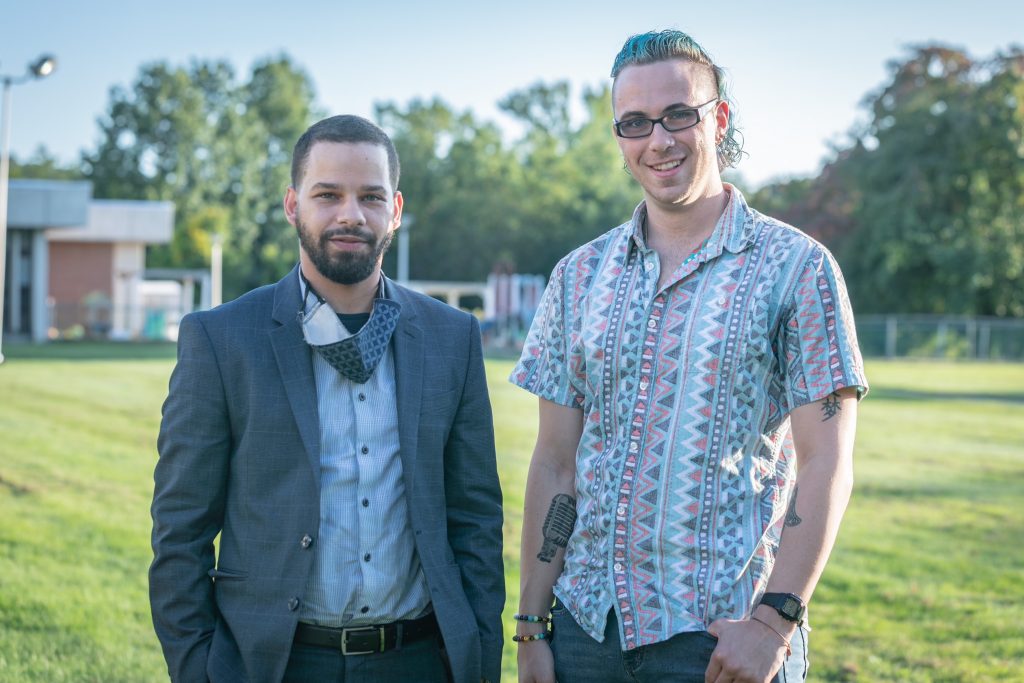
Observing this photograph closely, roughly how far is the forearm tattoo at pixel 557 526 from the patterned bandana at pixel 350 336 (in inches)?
23.9

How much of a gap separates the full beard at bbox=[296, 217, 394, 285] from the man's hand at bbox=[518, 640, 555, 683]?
1.06 metres

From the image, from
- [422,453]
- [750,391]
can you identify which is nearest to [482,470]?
[422,453]

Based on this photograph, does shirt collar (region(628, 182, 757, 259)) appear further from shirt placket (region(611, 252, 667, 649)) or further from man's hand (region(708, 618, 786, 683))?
man's hand (region(708, 618, 786, 683))

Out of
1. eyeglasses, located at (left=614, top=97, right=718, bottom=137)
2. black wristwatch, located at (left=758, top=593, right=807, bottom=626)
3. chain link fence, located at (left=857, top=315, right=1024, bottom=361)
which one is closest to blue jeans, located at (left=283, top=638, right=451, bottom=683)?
black wristwatch, located at (left=758, top=593, right=807, bottom=626)

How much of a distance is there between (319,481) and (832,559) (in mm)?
6774

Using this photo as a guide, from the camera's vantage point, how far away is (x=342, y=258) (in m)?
3.15

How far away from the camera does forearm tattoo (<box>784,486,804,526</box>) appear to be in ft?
8.47

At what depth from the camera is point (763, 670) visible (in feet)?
8.20

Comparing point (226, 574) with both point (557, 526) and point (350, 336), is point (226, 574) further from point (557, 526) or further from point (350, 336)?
point (557, 526)

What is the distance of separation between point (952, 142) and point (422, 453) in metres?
48.4

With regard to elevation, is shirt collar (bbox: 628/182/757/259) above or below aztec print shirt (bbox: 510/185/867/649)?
above

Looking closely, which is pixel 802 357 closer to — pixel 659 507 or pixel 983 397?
pixel 659 507

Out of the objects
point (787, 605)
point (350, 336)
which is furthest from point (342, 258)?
point (787, 605)

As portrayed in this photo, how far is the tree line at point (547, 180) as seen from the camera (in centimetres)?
4800
